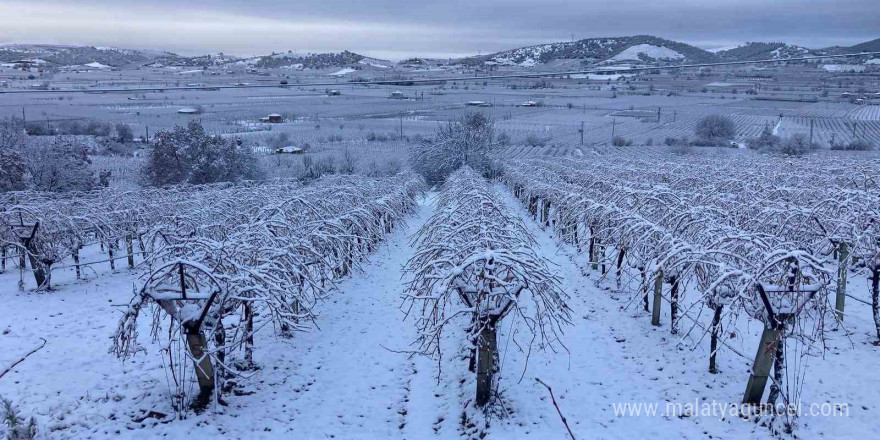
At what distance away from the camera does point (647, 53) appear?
13388 centimetres

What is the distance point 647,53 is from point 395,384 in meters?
141

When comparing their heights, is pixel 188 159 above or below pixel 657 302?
above

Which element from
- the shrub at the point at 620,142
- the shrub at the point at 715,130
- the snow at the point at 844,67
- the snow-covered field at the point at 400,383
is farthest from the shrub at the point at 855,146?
the snow at the point at 844,67

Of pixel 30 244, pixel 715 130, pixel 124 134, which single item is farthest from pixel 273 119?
pixel 30 244

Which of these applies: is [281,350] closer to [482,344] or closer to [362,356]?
[362,356]

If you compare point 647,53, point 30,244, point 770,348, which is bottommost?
point 30,244

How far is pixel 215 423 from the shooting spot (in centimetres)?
865

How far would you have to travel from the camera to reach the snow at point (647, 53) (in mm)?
132312

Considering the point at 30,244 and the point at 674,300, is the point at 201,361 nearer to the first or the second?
the point at 674,300

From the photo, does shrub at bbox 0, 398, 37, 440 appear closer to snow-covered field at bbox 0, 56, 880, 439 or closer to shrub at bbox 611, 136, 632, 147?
snow-covered field at bbox 0, 56, 880, 439

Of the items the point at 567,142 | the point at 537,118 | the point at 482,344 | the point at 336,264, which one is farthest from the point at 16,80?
the point at 482,344

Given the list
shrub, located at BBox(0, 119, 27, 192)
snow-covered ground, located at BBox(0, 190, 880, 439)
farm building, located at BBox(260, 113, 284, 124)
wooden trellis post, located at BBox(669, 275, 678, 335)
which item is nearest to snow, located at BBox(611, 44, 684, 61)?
farm building, located at BBox(260, 113, 284, 124)

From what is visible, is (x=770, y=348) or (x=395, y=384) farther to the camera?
(x=395, y=384)

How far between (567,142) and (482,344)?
61.0 metres
